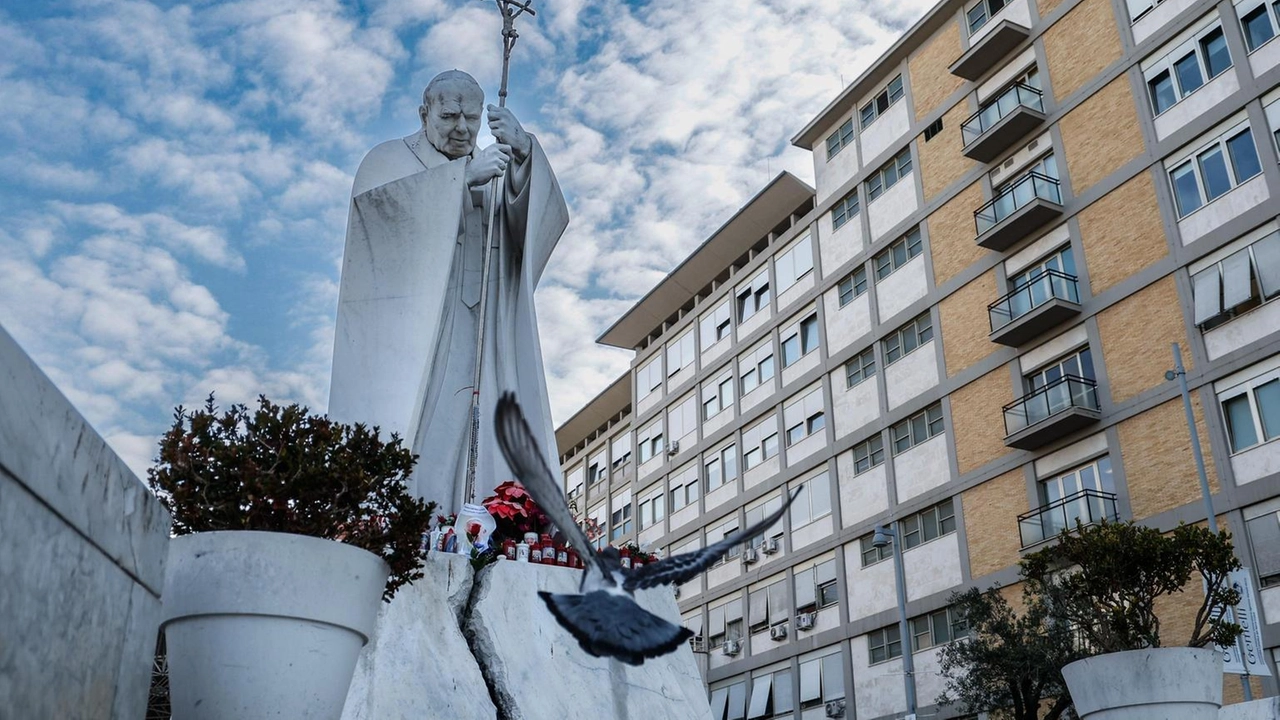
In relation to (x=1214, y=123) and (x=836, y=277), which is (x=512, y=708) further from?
(x=836, y=277)

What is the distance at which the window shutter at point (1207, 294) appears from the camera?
27141mm

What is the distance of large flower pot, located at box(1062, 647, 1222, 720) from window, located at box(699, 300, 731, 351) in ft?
133

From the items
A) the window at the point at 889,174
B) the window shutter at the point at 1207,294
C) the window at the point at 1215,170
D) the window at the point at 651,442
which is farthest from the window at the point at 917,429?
the window at the point at 651,442

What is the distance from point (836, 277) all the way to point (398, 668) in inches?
1395

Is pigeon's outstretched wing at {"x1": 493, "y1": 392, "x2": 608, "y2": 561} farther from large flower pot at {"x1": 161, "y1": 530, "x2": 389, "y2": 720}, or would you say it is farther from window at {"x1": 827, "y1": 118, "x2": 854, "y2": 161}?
window at {"x1": 827, "y1": 118, "x2": 854, "y2": 161}

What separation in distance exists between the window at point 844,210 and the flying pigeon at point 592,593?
38218 mm

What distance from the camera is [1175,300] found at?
2842cm

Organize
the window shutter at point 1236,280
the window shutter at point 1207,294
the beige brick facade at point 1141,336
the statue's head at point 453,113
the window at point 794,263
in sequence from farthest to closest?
the window at point 794,263, the beige brick facade at point 1141,336, the window shutter at point 1207,294, the window shutter at point 1236,280, the statue's head at point 453,113

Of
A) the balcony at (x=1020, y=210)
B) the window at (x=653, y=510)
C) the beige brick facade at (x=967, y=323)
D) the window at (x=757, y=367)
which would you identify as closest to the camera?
the balcony at (x=1020, y=210)

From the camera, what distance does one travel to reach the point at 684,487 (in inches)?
2004

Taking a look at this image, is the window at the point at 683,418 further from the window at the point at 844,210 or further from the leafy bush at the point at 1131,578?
the leafy bush at the point at 1131,578

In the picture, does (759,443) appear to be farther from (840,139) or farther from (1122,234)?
(1122,234)

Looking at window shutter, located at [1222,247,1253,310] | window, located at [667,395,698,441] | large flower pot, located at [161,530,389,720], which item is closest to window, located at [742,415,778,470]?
window, located at [667,395,698,441]

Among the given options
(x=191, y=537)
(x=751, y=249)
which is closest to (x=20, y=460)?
(x=191, y=537)
